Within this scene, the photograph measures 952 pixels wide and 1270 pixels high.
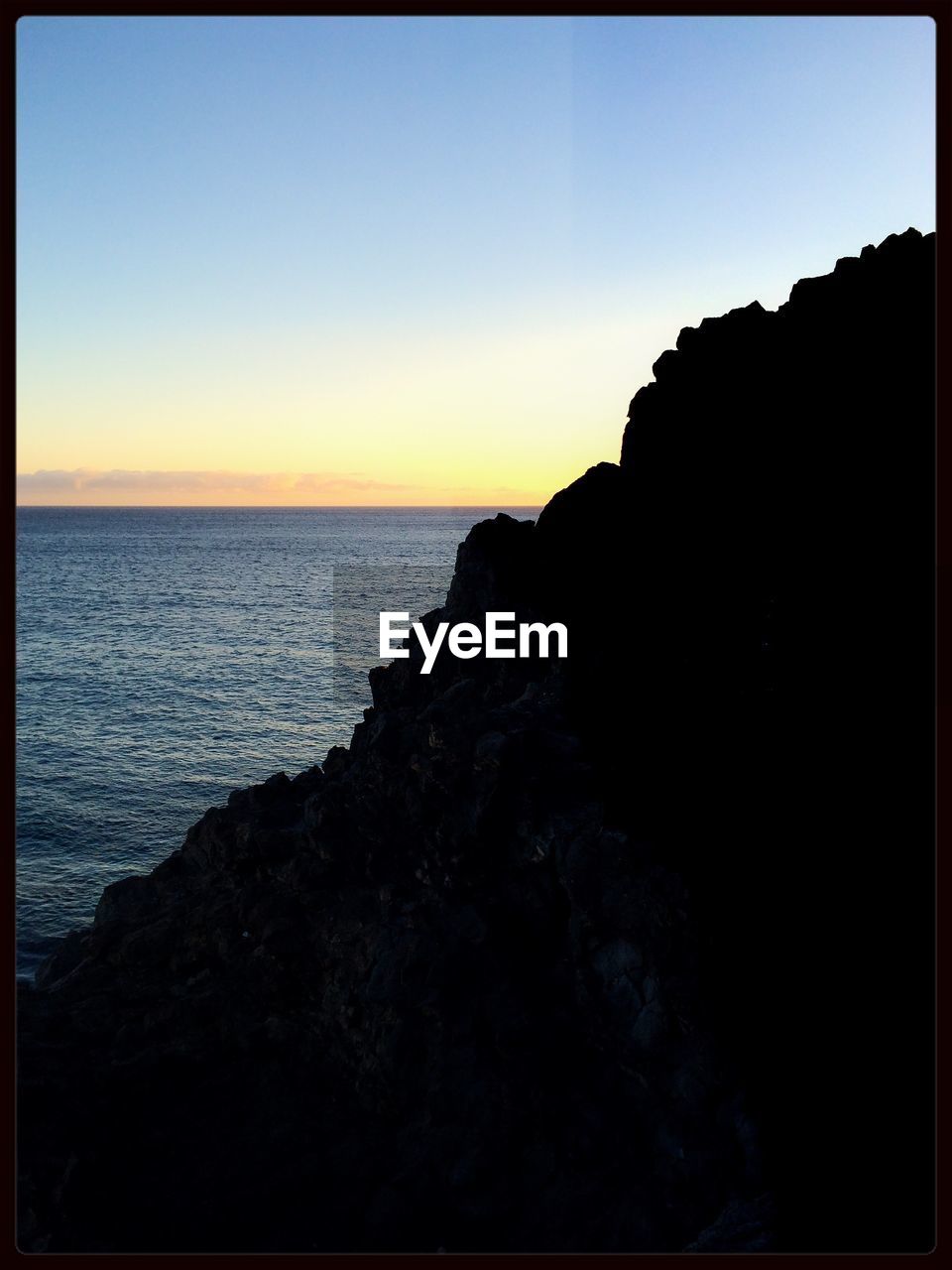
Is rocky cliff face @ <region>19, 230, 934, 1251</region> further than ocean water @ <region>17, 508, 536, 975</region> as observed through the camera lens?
No

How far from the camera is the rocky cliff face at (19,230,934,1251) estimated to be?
63.0 ft

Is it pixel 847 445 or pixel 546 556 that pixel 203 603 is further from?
pixel 847 445

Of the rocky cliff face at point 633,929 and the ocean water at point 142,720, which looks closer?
the rocky cliff face at point 633,929

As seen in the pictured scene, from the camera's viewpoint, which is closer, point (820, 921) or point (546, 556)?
point (820, 921)

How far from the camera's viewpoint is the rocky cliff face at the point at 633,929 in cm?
1919

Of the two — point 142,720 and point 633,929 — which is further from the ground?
point 633,929

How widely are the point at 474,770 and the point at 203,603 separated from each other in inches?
4545

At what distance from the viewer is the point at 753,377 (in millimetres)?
23672

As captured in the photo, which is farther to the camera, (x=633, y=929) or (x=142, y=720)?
(x=142, y=720)

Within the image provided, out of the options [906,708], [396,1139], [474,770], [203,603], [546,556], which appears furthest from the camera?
[203,603]

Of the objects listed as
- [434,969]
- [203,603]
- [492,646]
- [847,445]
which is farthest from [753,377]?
[203,603]

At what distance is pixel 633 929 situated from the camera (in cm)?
2225
